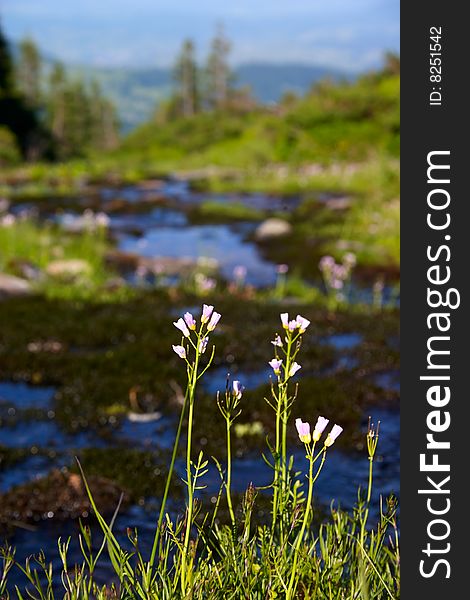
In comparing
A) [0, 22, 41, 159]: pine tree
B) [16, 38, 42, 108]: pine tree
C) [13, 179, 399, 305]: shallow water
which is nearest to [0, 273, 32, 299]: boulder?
[13, 179, 399, 305]: shallow water


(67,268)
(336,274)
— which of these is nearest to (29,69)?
(67,268)

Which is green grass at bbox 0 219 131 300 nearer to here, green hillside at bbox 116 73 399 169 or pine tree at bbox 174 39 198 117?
green hillside at bbox 116 73 399 169

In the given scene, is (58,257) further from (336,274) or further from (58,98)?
(58,98)

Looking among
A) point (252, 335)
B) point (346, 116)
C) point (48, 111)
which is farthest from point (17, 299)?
point (48, 111)

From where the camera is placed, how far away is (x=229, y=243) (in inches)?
949

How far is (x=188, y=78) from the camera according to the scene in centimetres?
11625

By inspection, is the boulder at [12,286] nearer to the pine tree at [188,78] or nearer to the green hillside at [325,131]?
the green hillside at [325,131]

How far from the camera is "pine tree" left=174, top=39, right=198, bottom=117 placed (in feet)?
376

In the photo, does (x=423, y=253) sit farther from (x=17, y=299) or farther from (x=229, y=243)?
(x=229, y=243)

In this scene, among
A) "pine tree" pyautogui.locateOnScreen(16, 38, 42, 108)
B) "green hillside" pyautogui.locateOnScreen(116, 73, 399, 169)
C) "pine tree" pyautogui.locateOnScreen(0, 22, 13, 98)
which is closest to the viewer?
"green hillside" pyautogui.locateOnScreen(116, 73, 399, 169)

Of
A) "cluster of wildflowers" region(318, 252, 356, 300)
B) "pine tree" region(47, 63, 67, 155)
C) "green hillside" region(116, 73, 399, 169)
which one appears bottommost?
"cluster of wildflowers" region(318, 252, 356, 300)

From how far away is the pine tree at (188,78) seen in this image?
11468cm

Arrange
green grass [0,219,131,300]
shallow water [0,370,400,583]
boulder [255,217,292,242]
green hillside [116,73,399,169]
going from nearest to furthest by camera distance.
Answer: shallow water [0,370,400,583]
green grass [0,219,131,300]
boulder [255,217,292,242]
green hillside [116,73,399,169]

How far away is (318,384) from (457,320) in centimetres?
671
